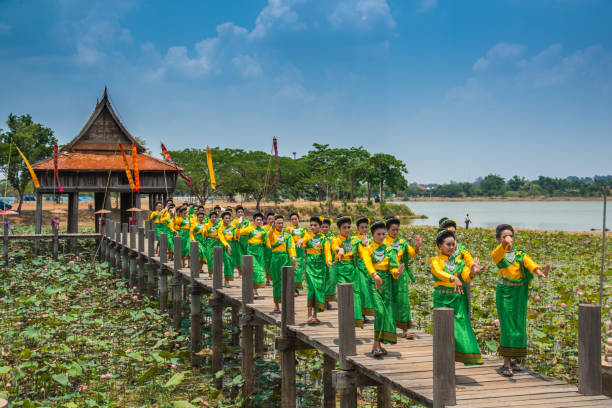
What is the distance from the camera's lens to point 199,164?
4541 cm

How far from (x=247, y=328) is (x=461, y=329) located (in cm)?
459

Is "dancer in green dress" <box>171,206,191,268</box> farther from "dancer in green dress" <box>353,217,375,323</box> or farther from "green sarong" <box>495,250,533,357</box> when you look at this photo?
"green sarong" <box>495,250,533,357</box>

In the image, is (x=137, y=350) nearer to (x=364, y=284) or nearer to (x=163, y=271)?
(x=163, y=271)

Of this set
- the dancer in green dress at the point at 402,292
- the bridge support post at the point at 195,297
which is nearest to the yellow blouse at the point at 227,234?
the bridge support post at the point at 195,297

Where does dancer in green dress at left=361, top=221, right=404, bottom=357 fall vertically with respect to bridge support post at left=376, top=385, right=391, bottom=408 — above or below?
above

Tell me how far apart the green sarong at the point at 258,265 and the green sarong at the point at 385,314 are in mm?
4014

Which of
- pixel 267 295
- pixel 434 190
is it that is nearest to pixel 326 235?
pixel 267 295

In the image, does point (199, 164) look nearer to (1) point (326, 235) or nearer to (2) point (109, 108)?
(2) point (109, 108)

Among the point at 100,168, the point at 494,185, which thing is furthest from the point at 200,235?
the point at 494,185

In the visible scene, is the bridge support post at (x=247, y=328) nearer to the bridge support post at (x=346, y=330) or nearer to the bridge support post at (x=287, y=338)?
the bridge support post at (x=287, y=338)

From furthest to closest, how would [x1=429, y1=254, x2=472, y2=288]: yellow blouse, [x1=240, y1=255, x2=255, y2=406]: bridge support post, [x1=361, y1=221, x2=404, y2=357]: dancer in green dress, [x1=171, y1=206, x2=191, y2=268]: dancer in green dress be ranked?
[x1=171, y1=206, x2=191, y2=268]: dancer in green dress < [x1=240, y1=255, x2=255, y2=406]: bridge support post < [x1=361, y1=221, x2=404, y2=357]: dancer in green dress < [x1=429, y1=254, x2=472, y2=288]: yellow blouse

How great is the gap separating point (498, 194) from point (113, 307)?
12712 cm

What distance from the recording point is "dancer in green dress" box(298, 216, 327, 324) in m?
7.74

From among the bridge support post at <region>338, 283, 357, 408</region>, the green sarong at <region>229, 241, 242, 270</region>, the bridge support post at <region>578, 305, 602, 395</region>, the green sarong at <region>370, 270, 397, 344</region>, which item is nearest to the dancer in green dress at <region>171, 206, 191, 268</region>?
the green sarong at <region>229, 241, 242, 270</region>
